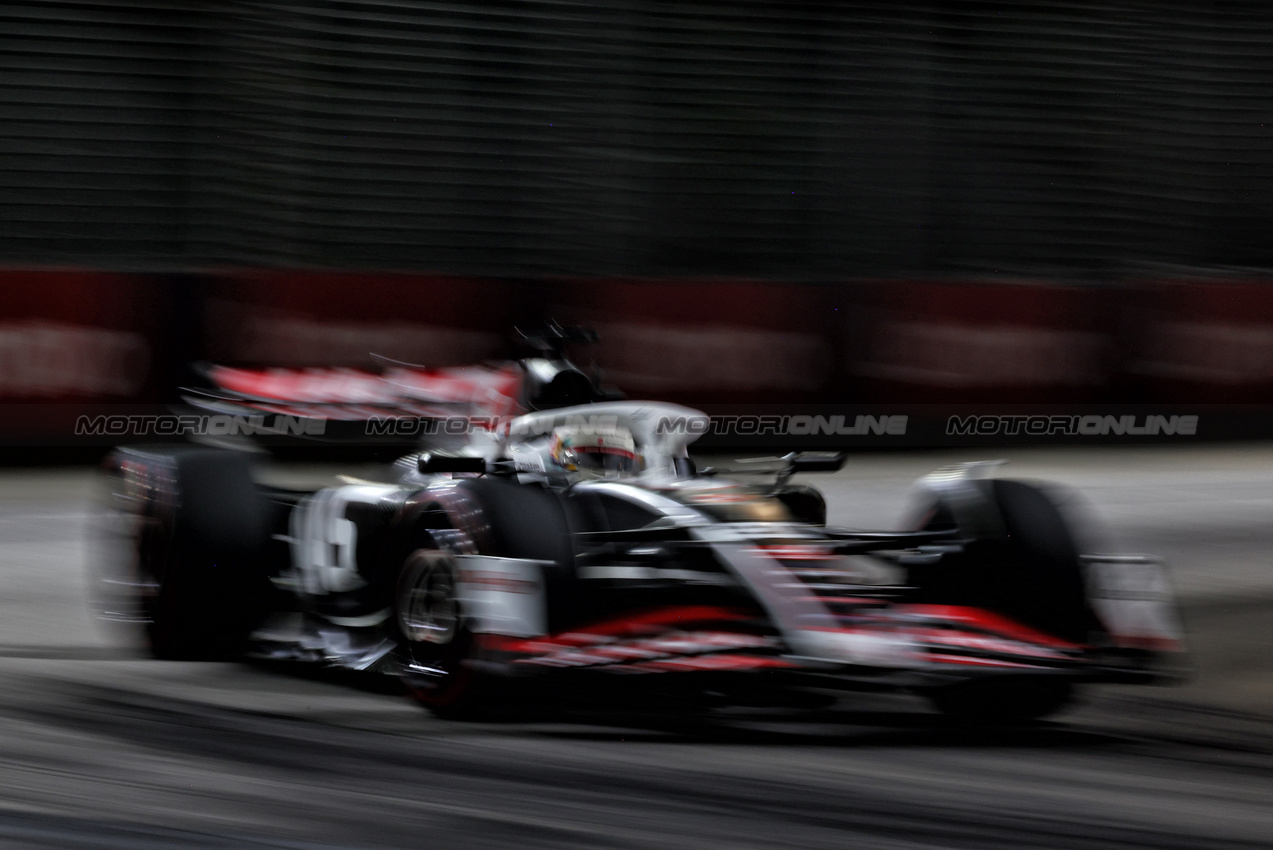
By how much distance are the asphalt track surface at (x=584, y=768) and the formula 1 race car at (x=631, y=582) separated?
7.0 inches

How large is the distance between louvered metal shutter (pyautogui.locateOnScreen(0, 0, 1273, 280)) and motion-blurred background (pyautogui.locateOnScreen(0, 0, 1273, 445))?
2 centimetres

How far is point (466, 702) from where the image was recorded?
510 centimetres

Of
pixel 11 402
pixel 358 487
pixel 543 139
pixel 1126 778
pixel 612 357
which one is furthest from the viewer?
pixel 543 139

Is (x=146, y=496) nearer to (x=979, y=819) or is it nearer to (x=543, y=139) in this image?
(x=979, y=819)

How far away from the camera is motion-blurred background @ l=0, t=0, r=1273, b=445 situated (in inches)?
467

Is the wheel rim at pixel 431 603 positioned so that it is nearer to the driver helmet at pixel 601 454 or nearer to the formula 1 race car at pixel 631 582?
the formula 1 race car at pixel 631 582

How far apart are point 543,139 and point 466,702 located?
8.36 metres

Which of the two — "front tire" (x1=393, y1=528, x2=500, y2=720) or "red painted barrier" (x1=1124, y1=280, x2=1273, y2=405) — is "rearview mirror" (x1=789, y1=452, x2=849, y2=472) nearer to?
"front tire" (x1=393, y1=528, x2=500, y2=720)

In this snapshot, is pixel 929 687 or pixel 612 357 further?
pixel 612 357

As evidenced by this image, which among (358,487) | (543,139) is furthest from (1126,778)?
(543,139)

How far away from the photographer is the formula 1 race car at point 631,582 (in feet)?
16.2

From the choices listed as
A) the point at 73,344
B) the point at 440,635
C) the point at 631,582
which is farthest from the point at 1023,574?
the point at 73,344
